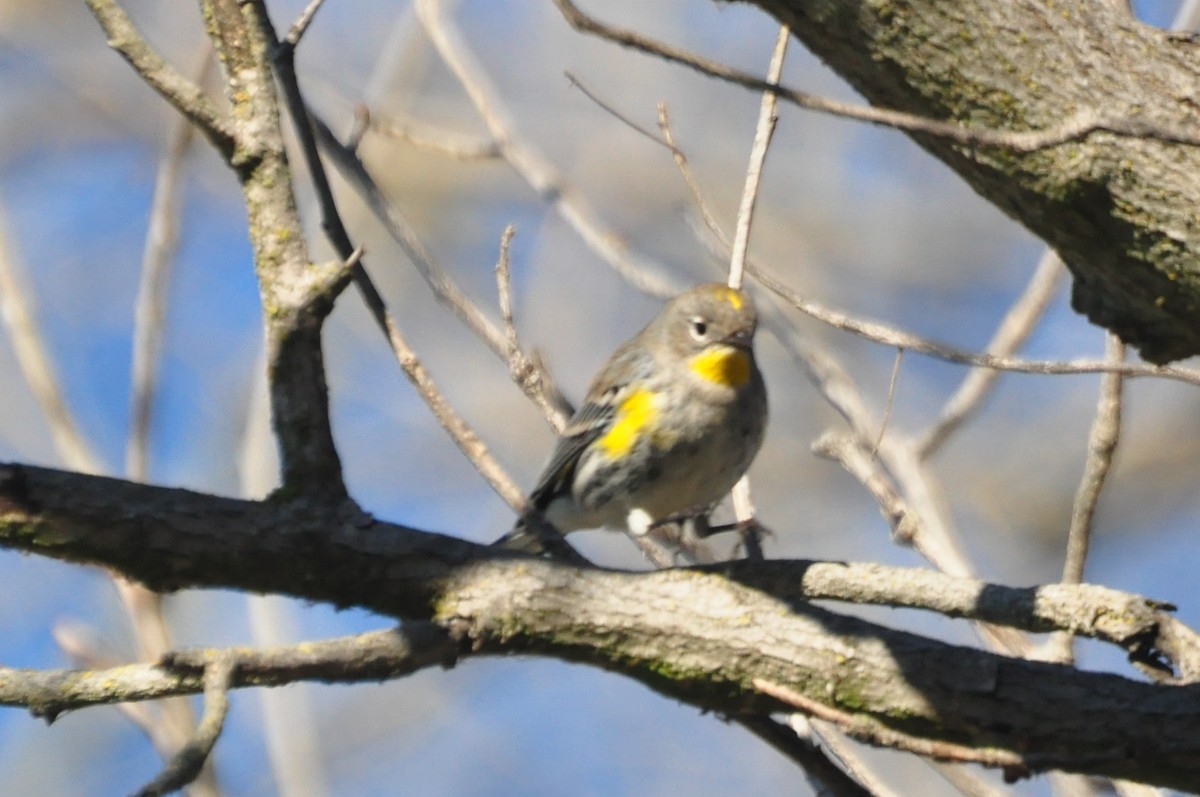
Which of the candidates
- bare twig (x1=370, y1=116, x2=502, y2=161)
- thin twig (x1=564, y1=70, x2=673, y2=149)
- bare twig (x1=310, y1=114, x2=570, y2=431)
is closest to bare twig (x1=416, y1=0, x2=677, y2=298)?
bare twig (x1=370, y1=116, x2=502, y2=161)

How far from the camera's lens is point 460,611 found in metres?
2.77

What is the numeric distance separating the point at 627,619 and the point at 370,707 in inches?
310

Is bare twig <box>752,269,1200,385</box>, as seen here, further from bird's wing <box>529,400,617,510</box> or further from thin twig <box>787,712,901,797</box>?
bird's wing <box>529,400,617,510</box>

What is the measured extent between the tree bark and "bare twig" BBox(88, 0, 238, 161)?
1188 millimetres

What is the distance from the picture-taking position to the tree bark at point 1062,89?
8.72 feet

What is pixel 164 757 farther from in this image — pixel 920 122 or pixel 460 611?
pixel 920 122

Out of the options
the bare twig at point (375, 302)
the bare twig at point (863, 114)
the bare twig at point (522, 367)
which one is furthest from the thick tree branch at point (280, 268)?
the bare twig at point (522, 367)

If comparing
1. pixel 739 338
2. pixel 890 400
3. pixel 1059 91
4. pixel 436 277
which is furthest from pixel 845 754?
pixel 739 338

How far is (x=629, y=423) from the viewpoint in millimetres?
5168

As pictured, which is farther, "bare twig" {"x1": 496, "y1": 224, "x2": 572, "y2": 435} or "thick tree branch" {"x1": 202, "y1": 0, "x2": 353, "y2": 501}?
"bare twig" {"x1": 496, "y1": 224, "x2": 572, "y2": 435}

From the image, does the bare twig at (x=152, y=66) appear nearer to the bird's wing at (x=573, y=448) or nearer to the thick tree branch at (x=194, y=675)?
the thick tree branch at (x=194, y=675)

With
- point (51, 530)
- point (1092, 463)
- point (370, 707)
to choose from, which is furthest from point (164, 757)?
point (370, 707)

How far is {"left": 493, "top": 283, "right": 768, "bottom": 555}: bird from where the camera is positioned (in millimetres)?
4832

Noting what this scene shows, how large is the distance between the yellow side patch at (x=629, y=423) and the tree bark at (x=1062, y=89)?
2434 millimetres
